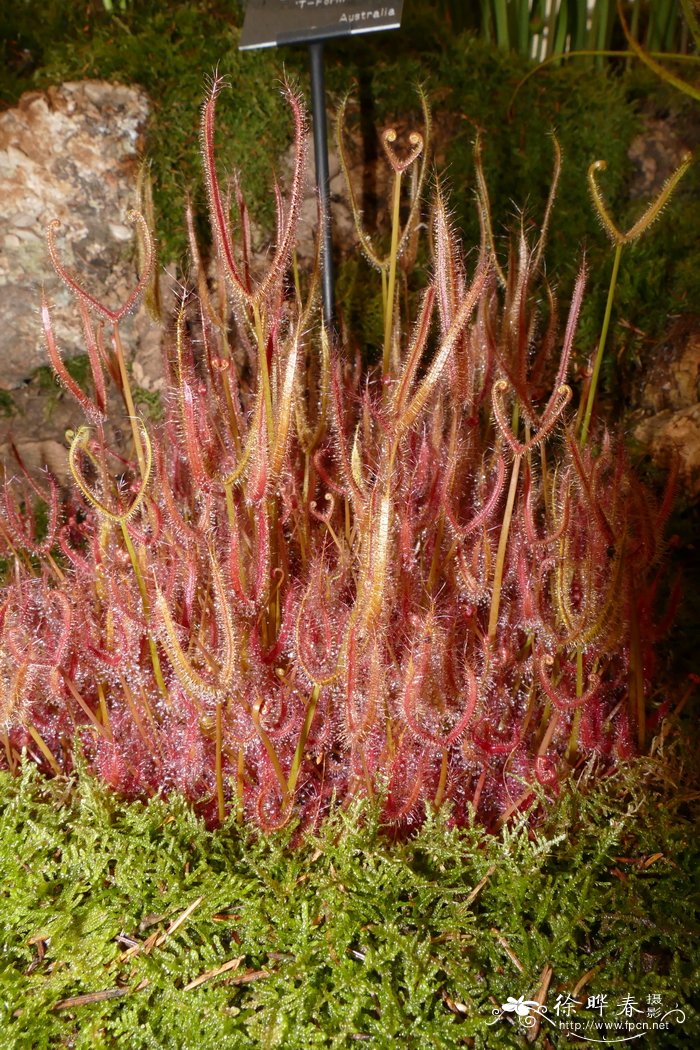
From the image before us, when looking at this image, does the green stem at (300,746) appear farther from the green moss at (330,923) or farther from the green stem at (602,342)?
the green stem at (602,342)

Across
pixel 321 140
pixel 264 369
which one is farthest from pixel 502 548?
pixel 321 140

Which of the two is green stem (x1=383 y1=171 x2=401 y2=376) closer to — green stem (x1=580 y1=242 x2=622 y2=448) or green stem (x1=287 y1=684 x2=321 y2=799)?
green stem (x1=580 y1=242 x2=622 y2=448)

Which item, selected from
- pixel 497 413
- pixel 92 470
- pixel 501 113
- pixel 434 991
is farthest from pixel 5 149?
pixel 434 991

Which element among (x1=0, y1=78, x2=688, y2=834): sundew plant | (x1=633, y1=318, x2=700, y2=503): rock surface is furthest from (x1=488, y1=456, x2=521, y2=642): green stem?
(x1=633, y1=318, x2=700, y2=503): rock surface

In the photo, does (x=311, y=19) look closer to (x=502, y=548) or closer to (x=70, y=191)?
(x=70, y=191)

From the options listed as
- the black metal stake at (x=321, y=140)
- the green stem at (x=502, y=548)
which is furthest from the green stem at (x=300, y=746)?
the black metal stake at (x=321, y=140)

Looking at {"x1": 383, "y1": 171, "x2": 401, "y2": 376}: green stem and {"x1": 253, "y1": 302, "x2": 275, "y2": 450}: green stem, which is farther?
{"x1": 383, "y1": 171, "x2": 401, "y2": 376}: green stem
